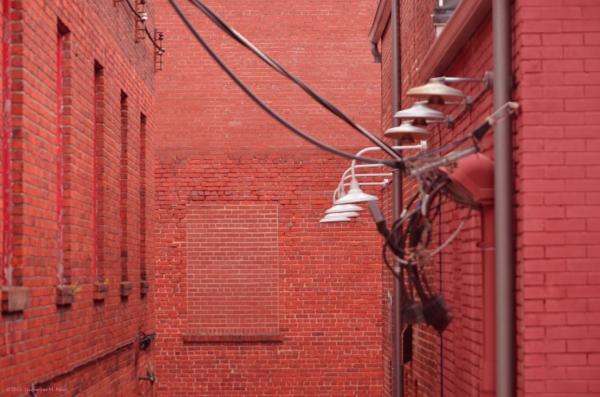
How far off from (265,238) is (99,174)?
752 centimetres

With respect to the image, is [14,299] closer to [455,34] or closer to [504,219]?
[504,219]

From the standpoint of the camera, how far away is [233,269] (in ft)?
64.7

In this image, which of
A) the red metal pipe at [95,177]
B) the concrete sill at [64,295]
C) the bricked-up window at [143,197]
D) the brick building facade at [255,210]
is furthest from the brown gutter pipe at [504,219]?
the bricked-up window at [143,197]

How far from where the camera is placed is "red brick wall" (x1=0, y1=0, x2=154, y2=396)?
8.43 meters

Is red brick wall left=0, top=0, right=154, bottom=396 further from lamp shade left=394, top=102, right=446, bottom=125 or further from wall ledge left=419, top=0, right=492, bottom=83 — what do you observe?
wall ledge left=419, top=0, right=492, bottom=83

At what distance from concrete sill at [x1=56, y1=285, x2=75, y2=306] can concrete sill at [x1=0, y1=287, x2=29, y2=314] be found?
133 centimetres

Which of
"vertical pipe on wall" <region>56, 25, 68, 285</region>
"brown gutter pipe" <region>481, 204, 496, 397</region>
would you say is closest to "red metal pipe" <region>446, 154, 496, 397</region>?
"brown gutter pipe" <region>481, 204, 496, 397</region>

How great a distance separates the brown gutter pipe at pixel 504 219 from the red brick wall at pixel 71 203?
9.98 ft

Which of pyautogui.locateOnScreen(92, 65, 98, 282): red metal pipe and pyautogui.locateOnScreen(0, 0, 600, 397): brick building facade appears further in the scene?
pyautogui.locateOnScreen(92, 65, 98, 282): red metal pipe

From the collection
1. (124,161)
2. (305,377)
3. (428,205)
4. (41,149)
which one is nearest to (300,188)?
(305,377)

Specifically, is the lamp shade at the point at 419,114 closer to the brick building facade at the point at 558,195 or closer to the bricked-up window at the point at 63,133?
the brick building facade at the point at 558,195

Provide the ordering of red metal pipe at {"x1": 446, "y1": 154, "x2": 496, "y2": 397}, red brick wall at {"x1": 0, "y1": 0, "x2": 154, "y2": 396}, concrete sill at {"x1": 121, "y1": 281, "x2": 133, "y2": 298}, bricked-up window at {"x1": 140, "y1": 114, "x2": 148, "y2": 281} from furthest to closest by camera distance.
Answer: bricked-up window at {"x1": 140, "y1": 114, "x2": 148, "y2": 281}
concrete sill at {"x1": 121, "y1": 281, "x2": 133, "y2": 298}
red brick wall at {"x1": 0, "y1": 0, "x2": 154, "y2": 396}
red metal pipe at {"x1": 446, "y1": 154, "x2": 496, "y2": 397}

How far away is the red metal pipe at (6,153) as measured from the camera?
8.25 m

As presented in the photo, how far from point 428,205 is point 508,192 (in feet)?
2.38
